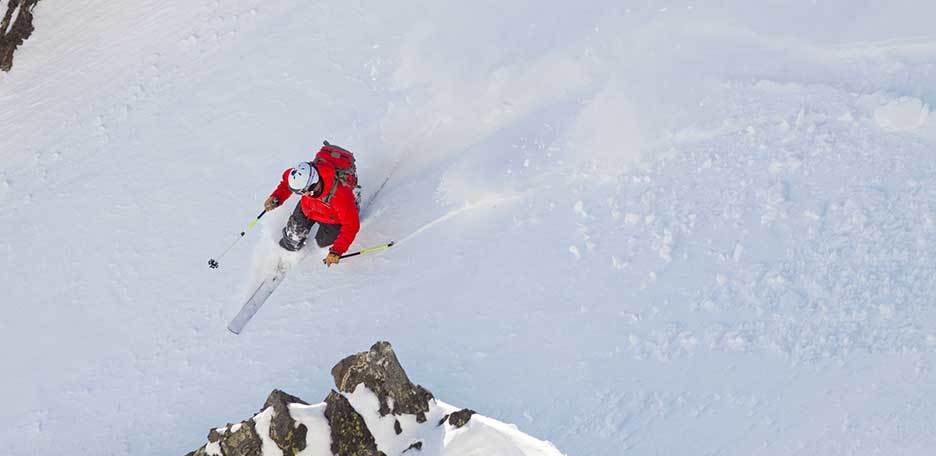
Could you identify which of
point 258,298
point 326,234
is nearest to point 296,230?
point 326,234

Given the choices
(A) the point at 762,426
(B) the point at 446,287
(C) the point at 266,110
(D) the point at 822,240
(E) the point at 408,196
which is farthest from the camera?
(C) the point at 266,110

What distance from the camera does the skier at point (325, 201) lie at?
32.2ft

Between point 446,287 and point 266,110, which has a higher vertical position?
point 266,110

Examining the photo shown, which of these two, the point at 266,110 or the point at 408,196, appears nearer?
the point at 408,196

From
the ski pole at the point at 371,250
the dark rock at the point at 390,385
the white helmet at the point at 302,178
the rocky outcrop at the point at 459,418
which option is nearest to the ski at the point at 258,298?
the ski pole at the point at 371,250

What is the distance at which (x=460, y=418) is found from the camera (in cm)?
830

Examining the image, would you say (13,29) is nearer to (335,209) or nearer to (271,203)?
(271,203)

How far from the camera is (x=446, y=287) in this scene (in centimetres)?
1034

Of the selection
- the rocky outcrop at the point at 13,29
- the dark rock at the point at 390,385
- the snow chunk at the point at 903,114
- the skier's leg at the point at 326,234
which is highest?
the rocky outcrop at the point at 13,29

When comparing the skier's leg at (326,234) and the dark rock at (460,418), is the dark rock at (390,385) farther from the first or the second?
the skier's leg at (326,234)

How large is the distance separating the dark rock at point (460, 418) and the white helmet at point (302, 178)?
316 cm

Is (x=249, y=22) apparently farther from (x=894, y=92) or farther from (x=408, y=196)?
(x=894, y=92)

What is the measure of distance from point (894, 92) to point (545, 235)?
465 centimetres

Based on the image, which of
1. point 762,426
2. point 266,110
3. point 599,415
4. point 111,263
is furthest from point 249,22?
point 762,426
